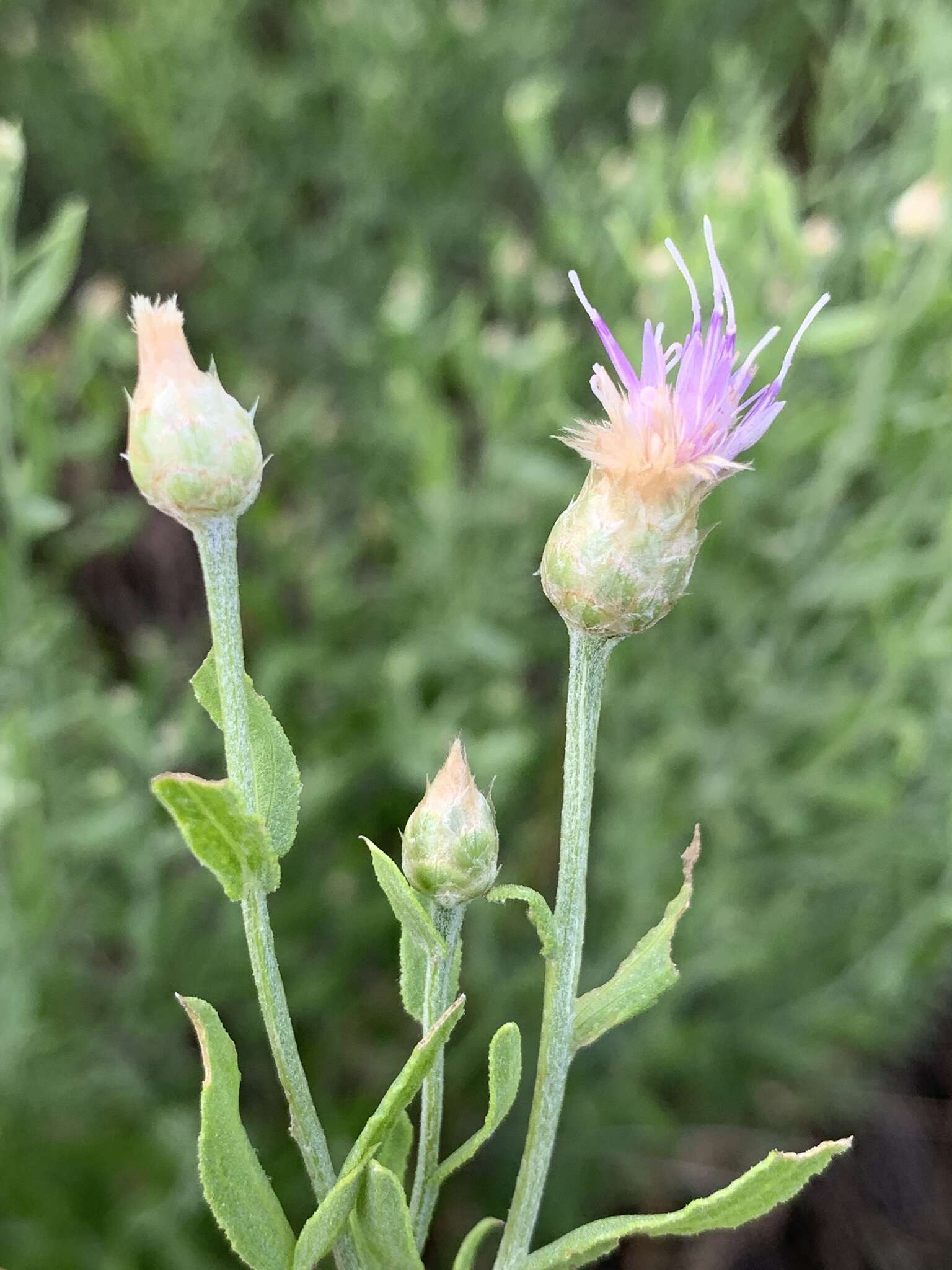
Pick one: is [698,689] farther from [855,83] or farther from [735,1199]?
[735,1199]

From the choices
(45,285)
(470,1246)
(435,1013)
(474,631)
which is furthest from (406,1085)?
(474,631)

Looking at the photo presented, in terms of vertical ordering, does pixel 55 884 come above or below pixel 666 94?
below

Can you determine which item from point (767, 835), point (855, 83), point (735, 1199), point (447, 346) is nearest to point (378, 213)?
point (447, 346)

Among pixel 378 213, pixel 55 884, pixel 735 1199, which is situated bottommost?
pixel 735 1199

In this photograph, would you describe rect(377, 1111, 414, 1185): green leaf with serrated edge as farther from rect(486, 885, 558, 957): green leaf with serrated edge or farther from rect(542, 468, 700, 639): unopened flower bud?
rect(542, 468, 700, 639): unopened flower bud

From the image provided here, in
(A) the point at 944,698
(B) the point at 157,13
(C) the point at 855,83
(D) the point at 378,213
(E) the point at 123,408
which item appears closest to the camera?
(A) the point at 944,698

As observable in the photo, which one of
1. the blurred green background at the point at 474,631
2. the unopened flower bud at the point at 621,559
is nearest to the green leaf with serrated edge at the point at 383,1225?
the unopened flower bud at the point at 621,559

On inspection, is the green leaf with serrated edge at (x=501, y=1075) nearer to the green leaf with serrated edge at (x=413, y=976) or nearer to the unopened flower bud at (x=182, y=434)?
the green leaf with serrated edge at (x=413, y=976)
